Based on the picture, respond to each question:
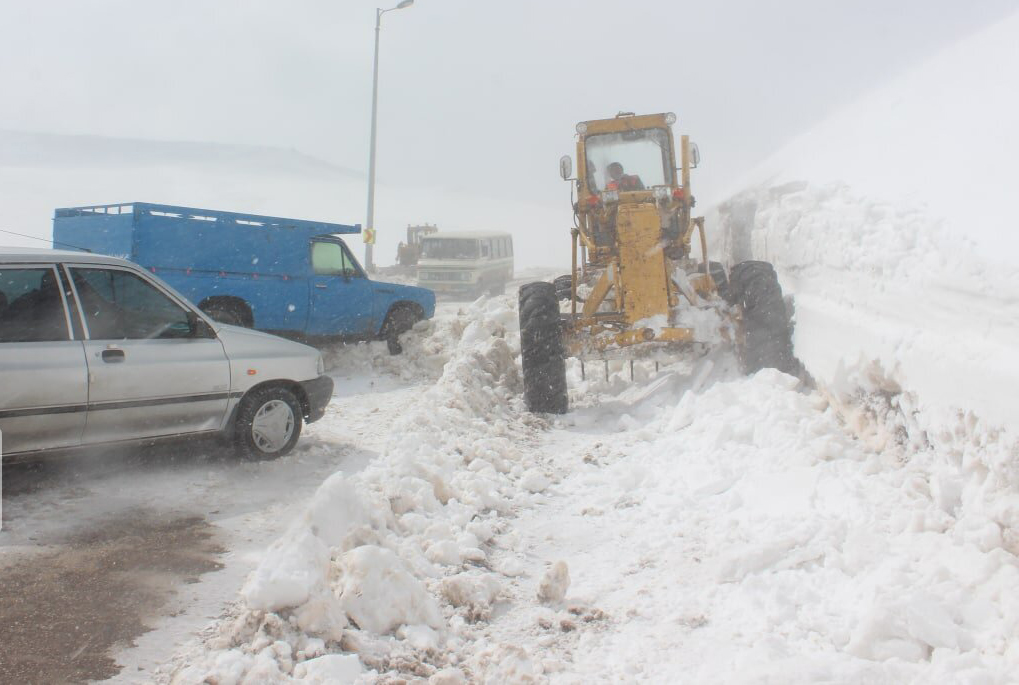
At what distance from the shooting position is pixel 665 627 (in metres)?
3.76

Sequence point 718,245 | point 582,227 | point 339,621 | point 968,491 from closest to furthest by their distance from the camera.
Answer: point 339,621
point 968,491
point 582,227
point 718,245

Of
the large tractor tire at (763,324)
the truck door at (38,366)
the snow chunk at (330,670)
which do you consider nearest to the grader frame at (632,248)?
the large tractor tire at (763,324)

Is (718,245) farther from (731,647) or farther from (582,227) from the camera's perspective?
(731,647)

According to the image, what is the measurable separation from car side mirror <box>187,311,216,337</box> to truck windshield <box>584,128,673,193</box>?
529cm

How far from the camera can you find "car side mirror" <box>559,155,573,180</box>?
949 cm

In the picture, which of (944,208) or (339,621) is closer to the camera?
(339,621)

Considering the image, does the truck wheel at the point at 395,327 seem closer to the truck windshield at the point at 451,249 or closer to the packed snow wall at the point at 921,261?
the packed snow wall at the point at 921,261

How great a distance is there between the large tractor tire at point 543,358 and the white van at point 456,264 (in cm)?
1715

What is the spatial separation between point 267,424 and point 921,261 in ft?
15.9

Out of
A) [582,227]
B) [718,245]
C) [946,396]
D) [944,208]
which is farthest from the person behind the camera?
[718,245]

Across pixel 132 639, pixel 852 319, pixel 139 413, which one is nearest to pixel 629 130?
pixel 852 319

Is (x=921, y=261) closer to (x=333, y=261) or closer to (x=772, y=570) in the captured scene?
(x=772, y=570)

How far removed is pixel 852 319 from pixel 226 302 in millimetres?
8026

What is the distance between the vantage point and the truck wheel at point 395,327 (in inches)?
511
